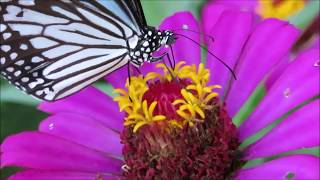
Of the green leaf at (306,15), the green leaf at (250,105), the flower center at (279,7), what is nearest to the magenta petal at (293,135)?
the green leaf at (250,105)

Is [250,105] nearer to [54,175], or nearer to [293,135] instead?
[293,135]

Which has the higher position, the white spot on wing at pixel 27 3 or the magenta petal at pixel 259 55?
the white spot on wing at pixel 27 3

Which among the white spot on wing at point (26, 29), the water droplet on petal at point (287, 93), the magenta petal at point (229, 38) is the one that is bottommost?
the water droplet on petal at point (287, 93)

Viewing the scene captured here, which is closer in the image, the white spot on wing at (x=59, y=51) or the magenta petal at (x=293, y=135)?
the magenta petal at (x=293, y=135)

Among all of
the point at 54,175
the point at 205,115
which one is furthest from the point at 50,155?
the point at 205,115

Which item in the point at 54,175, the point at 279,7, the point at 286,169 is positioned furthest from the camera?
the point at 279,7

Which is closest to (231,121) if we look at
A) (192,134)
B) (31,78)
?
(192,134)

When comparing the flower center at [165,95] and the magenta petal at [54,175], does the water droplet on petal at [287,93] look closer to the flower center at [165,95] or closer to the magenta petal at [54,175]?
the flower center at [165,95]
